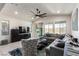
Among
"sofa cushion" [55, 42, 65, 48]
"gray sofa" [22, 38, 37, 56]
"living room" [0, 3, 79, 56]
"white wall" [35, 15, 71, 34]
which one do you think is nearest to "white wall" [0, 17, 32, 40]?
"living room" [0, 3, 79, 56]

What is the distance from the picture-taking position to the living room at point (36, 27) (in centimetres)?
233

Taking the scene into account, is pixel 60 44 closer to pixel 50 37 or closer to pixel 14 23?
pixel 50 37

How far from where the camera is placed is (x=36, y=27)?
2547 millimetres

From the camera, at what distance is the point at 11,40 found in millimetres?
2424

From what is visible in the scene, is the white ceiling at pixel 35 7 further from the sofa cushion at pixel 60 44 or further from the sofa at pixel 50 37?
the sofa cushion at pixel 60 44

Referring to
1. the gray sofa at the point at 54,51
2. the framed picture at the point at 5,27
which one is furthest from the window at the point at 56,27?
the framed picture at the point at 5,27

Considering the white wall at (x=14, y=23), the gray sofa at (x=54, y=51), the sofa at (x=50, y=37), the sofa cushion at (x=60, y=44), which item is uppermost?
the white wall at (x=14, y=23)

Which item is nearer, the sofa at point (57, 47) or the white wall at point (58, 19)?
the sofa at point (57, 47)

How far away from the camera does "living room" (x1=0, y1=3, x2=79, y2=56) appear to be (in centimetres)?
233

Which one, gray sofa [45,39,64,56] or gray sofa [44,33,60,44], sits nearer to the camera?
gray sofa [45,39,64,56]

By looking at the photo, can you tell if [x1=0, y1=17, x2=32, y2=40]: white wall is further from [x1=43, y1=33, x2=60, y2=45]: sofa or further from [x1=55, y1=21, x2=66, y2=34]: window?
[x1=55, y1=21, x2=66, y2=34]: window

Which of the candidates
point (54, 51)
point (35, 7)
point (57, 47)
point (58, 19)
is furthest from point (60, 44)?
point (35, 7)

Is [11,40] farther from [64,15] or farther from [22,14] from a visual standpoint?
[64,15]

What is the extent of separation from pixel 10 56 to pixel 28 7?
1158 mm
